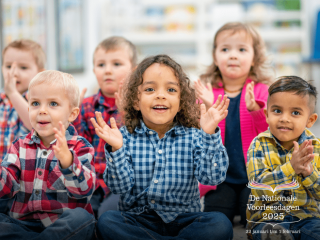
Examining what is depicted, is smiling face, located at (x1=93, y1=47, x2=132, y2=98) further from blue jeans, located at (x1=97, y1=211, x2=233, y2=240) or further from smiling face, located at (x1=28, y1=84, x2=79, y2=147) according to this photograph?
blue jeans, located at (x1=97, y1=211, x2=233, y2=240)

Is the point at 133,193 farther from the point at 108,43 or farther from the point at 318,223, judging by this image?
the point at 108,43

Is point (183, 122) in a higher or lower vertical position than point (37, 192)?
higher

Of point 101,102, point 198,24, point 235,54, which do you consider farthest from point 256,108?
point 198,24

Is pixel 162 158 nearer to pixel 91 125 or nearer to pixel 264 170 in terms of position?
pixel 264 170

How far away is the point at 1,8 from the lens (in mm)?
2658

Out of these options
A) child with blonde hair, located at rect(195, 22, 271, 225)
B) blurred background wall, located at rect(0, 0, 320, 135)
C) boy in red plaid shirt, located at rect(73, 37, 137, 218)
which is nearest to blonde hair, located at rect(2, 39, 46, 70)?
boy in red plaid shirt, located at rect(73, 37, 137, 218)

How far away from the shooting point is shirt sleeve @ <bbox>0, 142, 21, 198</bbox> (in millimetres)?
1168

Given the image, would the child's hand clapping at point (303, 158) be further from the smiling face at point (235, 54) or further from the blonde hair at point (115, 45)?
the blonde hair at point (115, 45)

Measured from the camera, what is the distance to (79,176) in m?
1.13

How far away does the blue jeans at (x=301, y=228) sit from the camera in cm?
111

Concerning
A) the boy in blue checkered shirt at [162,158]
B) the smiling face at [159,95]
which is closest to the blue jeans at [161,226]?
the boy in blue checkered shirt at [162,158]

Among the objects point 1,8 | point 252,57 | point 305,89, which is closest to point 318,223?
point 305,89

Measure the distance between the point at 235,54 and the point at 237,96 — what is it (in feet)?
0.70

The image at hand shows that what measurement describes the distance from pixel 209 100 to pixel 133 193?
57 centimetres
